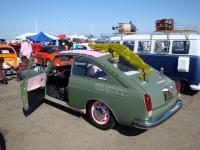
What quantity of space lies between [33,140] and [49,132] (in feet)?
1.45

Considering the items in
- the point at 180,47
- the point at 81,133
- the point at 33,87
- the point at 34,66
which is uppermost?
the point at 180,47

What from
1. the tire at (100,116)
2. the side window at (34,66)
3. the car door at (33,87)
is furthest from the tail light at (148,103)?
the side window at (34,66)

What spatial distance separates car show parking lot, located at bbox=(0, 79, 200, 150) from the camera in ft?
14.7

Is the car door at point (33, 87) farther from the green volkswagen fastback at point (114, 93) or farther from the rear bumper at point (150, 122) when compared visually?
the rear bumper at point (150, 122)

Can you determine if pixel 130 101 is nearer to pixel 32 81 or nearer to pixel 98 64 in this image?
pixel 98 64

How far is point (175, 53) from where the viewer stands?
832cm

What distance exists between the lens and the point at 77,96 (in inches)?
209

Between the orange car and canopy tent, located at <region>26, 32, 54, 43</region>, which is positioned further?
canopy tent, located at <region>26, 32, 54, 43</region>

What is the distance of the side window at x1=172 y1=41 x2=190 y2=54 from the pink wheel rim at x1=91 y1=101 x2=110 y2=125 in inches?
173

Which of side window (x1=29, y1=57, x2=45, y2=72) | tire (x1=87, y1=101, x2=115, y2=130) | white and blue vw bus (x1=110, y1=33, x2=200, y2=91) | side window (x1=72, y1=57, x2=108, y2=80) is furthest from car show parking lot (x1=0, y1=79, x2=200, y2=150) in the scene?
white and blue vw bus (x1=110, y1=33, x2=200, y2=91)

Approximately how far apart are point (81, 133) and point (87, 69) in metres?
1.42

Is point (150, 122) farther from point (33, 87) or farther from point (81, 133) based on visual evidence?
point (33, 87)

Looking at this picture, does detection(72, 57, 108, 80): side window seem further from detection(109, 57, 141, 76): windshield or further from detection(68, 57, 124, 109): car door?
detection(109, 57, 141, 76): windshield

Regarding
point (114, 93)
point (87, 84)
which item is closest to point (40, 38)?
point (87, 84)
